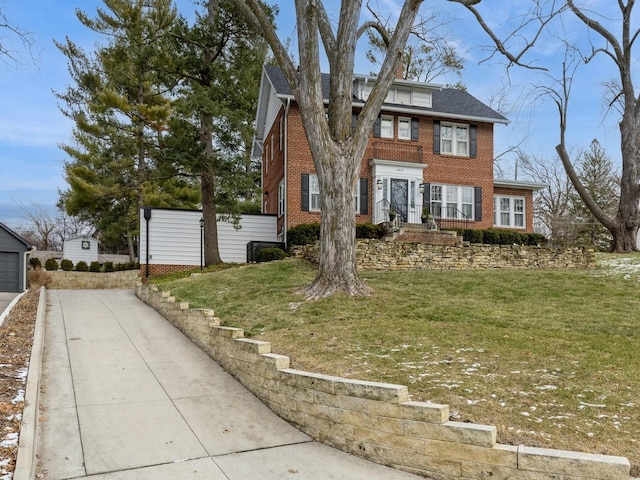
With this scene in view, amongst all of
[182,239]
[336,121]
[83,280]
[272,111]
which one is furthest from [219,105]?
[83,280]

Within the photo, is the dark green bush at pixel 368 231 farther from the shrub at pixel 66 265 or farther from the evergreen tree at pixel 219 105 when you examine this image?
the shrub at pixel 66 265

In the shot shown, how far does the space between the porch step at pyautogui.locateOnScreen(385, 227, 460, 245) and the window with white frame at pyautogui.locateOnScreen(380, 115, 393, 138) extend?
15.2 ft

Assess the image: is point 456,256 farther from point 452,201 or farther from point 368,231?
point 452,201

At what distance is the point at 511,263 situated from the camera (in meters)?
16.1

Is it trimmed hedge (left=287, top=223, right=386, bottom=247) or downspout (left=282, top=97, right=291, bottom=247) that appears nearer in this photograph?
trimmed hedge (left=287, top=223, right=386, bottom=247)

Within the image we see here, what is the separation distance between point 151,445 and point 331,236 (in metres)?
5.56

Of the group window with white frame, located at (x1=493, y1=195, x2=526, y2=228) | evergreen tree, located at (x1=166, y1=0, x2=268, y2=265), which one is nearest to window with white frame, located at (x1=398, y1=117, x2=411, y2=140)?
window with white frame, located at (x1=493, y1=195, x2=526, y2=228)

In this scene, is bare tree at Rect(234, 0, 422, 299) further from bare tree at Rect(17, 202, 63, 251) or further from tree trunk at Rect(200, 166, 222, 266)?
bare tree at Rect(17, 202, 63, 251)

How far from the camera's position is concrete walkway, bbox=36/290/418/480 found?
4508 millimetres

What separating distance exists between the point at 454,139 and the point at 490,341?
16.3 meters

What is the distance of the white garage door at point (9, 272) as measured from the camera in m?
20.2

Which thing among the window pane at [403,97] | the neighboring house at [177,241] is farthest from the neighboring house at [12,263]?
the window pane at [403,97]

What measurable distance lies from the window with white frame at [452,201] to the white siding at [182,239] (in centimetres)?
681

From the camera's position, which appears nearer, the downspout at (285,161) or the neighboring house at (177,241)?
the downspout at (285,161)
